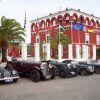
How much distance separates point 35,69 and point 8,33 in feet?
54.6

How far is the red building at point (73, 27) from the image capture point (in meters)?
52.2

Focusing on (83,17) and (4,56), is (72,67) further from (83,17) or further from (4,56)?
(83,17)

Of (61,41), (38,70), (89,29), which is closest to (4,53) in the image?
(38,70)

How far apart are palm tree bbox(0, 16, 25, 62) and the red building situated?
15521 mm

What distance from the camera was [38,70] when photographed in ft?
57.0

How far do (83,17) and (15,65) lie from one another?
125ft

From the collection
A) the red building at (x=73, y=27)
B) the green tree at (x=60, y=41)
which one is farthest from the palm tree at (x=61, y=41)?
the red building at (x=73, y=27)

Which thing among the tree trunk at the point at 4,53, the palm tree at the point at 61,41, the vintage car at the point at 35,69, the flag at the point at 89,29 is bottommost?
the vintage car at the point at 35,69

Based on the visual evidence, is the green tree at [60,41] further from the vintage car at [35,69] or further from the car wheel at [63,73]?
the vintage car at [35,69]

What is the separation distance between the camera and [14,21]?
111 feet

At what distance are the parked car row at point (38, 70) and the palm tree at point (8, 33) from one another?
1326 centimetres

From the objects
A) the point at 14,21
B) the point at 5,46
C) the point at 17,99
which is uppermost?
the point at 14,21

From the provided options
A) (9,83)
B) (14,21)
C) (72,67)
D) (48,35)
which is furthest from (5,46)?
(48,35)

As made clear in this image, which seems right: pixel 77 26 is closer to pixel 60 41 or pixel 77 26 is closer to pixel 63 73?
pixel 60 41
